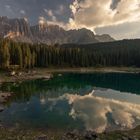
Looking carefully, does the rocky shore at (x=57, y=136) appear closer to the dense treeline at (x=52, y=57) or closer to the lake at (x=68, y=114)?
the lake at (x=68, y=114)

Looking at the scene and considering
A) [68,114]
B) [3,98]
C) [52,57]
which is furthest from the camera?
[52,57]

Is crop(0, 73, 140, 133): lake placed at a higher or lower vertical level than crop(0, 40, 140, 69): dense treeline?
lower

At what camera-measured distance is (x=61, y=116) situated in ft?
143

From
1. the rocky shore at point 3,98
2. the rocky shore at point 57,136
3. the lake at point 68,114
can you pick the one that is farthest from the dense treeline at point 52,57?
the rocky shore at point 57,136

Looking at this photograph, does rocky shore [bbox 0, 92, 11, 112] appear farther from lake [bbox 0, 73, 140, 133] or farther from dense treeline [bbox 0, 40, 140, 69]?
dense treeline [bbox 0, 40, 140, 69]

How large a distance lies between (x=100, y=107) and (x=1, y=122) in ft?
73.0

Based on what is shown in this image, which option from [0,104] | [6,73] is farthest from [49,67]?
[0,104]

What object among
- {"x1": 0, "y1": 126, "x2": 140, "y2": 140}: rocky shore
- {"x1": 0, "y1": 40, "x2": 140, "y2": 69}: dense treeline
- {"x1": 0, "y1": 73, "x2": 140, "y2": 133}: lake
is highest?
{"x1": 0, "y1": 40, "x2": 140, "y2": 69}: dense treeline

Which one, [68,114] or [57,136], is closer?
[57,136]

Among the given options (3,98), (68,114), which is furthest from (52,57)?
(68,114)

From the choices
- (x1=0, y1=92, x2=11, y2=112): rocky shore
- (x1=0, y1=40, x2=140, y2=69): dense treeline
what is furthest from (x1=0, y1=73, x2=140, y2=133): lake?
(x1=0, y1=40, x2=140, y2=69): dense treeline

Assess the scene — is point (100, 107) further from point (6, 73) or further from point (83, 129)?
point (6, 73)

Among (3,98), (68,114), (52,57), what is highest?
(52,57)

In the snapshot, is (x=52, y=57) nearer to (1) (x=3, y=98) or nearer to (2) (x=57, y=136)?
(1) (x=3, y=98)
